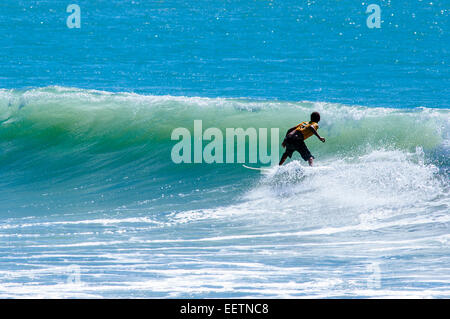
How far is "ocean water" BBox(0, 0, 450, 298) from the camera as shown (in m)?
7.83

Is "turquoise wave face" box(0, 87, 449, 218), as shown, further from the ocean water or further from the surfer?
the surfer

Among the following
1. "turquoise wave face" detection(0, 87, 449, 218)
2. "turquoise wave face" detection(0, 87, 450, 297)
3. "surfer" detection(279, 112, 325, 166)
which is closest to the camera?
"turquoise wave face" detection(0, 87, 450, 297)

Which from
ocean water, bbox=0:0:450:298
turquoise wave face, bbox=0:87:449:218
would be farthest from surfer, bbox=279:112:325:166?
turquoise wave face, bbox=0:87:449:218

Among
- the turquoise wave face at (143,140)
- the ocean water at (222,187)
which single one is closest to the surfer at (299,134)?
the ocean water at (222,187)

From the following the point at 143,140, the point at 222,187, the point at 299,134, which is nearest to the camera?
the point at 299,134

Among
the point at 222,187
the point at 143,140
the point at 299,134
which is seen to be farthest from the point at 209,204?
the point at 143,140

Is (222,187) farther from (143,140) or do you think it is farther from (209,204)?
(143,140)

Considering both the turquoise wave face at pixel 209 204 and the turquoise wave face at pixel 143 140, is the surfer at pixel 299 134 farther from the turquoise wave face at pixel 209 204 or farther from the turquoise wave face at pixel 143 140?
the turquoise wave face at pixel 143 140

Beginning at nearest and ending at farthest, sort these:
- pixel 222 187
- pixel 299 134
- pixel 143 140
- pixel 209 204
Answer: pixel 299 134 < pixel 209 204 < pixel 222 187 < pixel 143 140

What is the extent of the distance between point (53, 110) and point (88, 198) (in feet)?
16.3

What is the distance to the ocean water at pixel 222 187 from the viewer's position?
25.7 feet

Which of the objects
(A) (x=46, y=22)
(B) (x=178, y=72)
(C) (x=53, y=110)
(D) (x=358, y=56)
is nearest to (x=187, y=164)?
(C) (x=53, y=110)

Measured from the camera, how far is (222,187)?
1221cm
